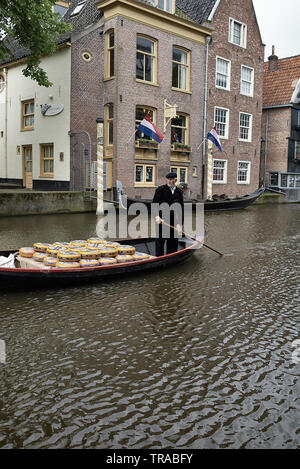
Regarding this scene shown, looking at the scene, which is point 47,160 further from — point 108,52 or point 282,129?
point 282,129

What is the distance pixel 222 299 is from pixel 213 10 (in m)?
21.8

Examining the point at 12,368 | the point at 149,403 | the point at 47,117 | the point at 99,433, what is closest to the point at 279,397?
the point at 149,403

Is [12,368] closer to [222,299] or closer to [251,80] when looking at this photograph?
[222,299]

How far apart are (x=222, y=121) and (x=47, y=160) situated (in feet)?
34.0

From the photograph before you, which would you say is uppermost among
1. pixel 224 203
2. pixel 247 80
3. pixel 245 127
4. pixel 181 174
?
pixel 247 80

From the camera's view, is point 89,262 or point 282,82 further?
point 282,82

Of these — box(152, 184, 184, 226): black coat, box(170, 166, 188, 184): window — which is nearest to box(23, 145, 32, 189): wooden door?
box(170, 166, 188, 184): window

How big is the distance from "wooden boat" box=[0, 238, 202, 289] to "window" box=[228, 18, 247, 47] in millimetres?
20351

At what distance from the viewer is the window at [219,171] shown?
24.7 metres

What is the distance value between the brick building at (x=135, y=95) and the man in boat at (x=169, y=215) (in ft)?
37.2

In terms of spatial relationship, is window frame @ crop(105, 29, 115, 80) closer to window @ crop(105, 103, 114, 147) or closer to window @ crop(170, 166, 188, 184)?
window @ crop(105, 103, 114, 147)

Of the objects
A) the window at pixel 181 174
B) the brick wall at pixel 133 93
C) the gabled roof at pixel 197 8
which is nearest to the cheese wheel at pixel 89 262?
the brick wall at pixel 133 93

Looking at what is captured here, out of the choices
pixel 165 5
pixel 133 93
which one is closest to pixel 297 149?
pixel 165 5

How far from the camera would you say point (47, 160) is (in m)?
21.9
